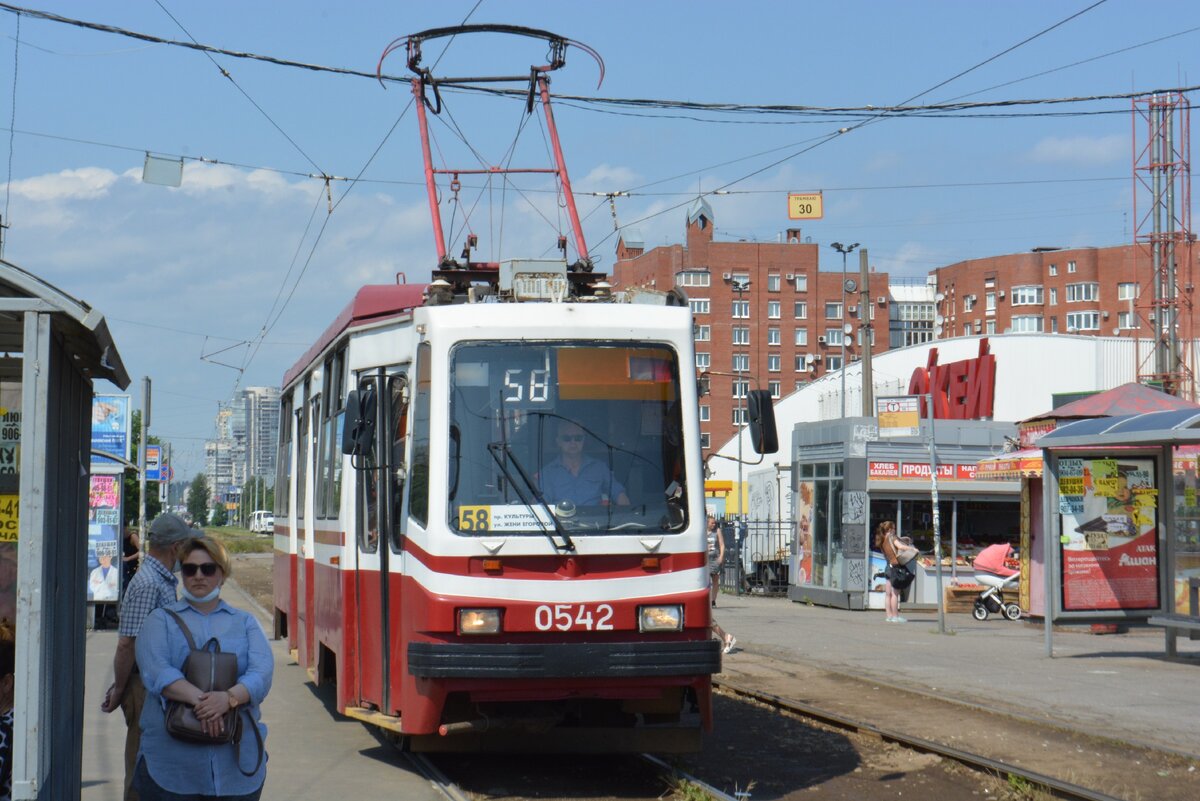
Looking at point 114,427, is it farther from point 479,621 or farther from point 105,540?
point 479,621

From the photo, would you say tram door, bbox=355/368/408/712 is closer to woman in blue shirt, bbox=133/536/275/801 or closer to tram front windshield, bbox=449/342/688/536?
tram front windshield, bbox=449/342/688/536

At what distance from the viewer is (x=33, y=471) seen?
16.9 feet

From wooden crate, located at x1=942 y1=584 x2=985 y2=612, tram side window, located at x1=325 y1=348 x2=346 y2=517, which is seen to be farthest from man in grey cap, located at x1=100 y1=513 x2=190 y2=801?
wooden crate, located at x1=942 y1=584 x2=985 y2=612

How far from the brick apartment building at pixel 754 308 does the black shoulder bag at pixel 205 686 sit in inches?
3834

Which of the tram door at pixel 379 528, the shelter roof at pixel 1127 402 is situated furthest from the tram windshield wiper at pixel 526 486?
the shelter roof at pixel 1127 402

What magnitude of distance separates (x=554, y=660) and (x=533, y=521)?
0.80 m

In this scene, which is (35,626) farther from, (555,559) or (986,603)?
(986,603)

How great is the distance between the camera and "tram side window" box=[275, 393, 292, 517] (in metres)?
15.8

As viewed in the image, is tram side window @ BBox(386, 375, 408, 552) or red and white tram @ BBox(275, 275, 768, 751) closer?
red and white tram @ BBox(275, 275, 768, 751)

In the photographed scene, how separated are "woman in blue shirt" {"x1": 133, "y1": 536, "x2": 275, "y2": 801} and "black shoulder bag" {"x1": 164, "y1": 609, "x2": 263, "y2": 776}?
0.02 m

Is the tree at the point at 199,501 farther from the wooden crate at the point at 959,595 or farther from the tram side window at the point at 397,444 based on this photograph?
the tram side window at the point at 397,444

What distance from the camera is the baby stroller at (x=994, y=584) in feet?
89.8

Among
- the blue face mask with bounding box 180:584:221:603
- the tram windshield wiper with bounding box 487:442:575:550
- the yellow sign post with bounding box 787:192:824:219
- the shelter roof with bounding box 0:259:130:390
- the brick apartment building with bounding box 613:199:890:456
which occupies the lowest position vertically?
the blue face mask with bounding box 180:584:221:603

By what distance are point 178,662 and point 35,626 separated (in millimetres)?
687
